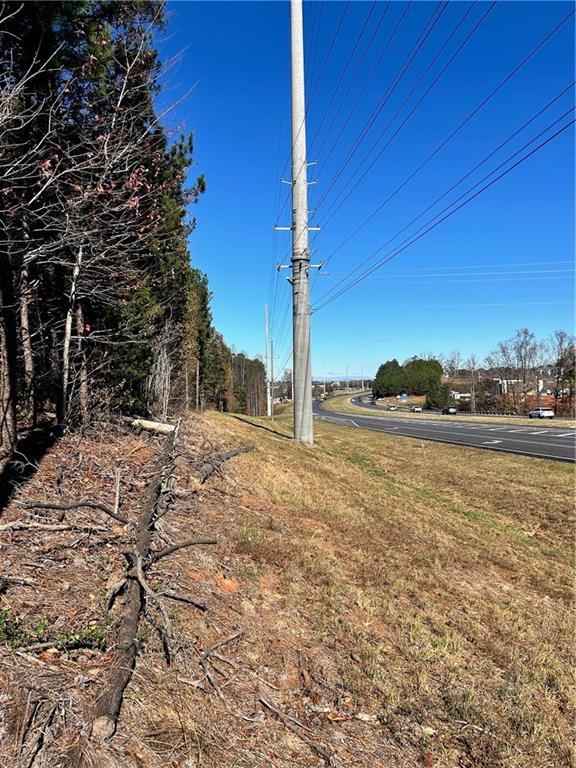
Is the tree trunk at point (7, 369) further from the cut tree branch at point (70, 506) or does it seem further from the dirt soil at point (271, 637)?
the cut tree branch at point (70, 506)

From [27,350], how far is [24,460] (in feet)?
6.03

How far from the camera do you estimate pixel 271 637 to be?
3951 millimetres

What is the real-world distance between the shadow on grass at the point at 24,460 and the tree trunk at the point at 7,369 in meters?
0.17

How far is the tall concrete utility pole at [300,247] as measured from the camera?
594 inches

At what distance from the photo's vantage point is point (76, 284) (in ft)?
24.1

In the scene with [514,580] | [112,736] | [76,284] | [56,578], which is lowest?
[514,580]

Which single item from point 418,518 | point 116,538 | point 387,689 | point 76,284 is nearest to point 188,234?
point 76,284

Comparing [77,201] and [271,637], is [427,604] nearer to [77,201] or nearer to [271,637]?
[271,637]

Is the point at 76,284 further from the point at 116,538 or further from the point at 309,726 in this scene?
the point at 309,726

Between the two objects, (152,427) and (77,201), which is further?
(152,427)

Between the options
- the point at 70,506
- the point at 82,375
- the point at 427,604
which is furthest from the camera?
the point at 82,375

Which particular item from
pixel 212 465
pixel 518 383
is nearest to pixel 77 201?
pixel 212 465

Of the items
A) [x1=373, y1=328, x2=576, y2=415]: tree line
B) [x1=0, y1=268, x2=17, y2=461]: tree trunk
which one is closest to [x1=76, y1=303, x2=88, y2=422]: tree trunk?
[x1=0, y1=268, x2=17, y2=461]: tree trunk

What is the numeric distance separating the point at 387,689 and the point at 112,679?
2127mm
